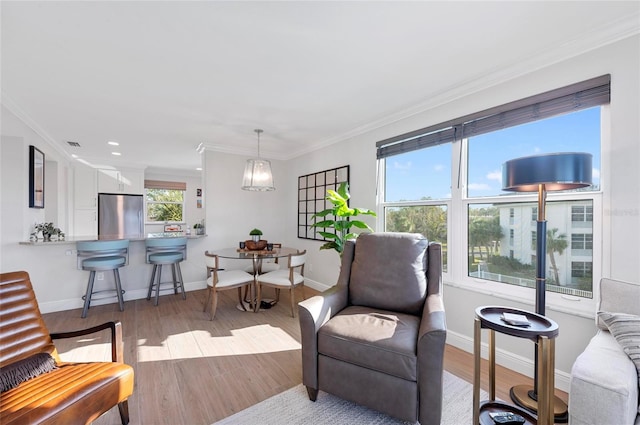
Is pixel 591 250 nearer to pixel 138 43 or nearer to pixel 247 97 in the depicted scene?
pixel 247 97

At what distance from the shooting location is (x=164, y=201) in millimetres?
6832

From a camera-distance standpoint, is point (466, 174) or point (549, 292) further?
point (466, 174)

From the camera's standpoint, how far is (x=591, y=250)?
74.2 inches

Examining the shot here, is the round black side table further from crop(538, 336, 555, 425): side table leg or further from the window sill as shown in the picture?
the window sill

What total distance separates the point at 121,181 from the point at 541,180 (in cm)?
719

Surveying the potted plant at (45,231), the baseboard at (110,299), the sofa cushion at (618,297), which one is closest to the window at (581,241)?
the sofa cushion at (618,297)

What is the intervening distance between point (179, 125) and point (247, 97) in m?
1.39

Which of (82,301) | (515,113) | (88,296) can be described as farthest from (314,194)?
(82,301)

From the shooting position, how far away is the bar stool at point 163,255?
12.3ft

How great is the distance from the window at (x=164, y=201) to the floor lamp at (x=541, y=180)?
7072mm

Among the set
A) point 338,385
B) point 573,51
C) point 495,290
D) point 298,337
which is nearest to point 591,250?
point 495,290

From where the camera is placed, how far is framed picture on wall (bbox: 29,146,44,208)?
3.21 metres

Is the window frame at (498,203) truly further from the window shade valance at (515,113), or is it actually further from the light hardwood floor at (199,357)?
the light hardwood floor at (199,357)

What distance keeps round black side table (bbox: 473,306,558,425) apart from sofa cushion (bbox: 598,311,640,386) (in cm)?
24
